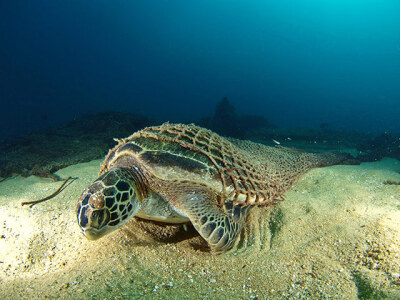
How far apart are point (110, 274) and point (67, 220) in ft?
4.23

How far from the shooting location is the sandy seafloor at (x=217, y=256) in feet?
5.52

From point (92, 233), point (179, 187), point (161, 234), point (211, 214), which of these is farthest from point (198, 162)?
point (92, 233)

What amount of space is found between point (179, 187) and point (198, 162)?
0.43 metres

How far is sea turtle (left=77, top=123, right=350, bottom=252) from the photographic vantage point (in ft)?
6.97

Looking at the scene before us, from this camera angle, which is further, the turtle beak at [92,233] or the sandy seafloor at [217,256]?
the turtle beak at [92,233]

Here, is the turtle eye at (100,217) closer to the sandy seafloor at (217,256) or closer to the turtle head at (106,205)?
the turtle head at (106,205)

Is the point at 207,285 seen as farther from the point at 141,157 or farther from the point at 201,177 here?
the point at 141,157

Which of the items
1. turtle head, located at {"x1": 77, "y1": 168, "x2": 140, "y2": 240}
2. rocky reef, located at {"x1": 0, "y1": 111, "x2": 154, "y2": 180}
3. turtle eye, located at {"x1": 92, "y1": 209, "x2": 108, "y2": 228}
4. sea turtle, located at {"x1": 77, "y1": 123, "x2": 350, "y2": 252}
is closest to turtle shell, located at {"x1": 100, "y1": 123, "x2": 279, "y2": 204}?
sea turtle, located at {"x1": 77, "y1": 123, "x2": 350, "y2": 252}

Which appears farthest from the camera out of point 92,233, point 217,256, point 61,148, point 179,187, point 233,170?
point 61,148

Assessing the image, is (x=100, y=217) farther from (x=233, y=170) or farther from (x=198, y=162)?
(x=233, y=170)

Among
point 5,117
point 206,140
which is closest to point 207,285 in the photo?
point 206,140

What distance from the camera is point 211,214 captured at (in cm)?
236

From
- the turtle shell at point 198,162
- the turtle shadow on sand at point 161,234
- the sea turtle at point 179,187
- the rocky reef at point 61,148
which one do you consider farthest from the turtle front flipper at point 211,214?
the rocky reef at point 61,148

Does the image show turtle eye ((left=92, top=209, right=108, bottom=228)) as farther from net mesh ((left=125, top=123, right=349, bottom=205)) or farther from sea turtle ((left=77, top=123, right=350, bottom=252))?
net mesh ((left=125, top=123, right=349, bottom=205))
